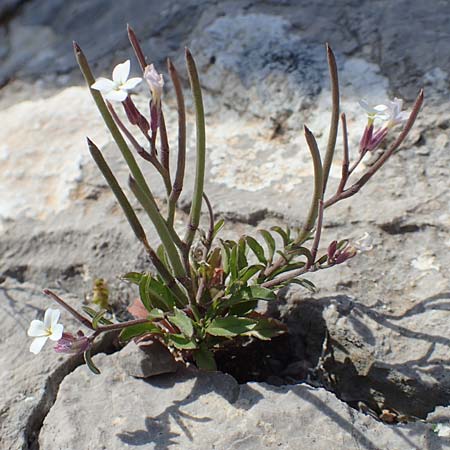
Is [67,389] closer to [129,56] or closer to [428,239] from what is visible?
[428,239]

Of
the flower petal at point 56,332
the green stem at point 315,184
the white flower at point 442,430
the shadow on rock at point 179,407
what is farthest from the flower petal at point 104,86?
the white flower at point 442,430

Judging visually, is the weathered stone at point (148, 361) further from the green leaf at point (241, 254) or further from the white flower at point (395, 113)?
the white flower at point (395, 113)

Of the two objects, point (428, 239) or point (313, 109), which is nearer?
point (428, 239)

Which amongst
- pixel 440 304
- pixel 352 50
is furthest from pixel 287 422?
pixel 352 50

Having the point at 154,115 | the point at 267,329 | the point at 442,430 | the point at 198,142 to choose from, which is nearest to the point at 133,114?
the point at 154,115

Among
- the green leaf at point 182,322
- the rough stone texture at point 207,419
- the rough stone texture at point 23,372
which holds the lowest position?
the rough stone texture at point 207,419

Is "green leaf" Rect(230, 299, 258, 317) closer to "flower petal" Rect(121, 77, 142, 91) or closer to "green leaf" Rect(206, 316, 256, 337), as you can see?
"green leaf" Rect(206, 316, 256, 337)

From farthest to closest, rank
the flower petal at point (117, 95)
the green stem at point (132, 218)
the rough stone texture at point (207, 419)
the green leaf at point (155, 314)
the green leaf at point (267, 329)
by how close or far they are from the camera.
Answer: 1. the green leaf at point (267, 329)
2. the green leaf at point (155, 314)
3. the rough stone texture at point (207, 419)
4. the green stem at point (132, 218)
5. the flower petal at point (117, 95)
